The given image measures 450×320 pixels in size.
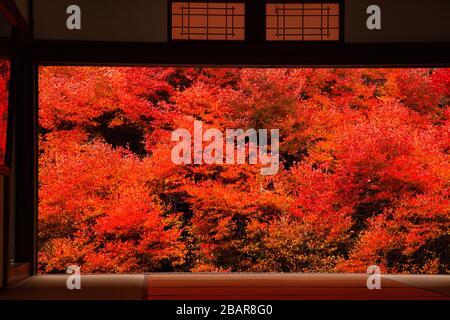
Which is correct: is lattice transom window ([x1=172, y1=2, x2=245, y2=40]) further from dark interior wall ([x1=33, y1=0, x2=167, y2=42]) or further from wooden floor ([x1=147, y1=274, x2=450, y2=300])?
wooden floor ([x1=147, y1=274, x2=450, y2=300])

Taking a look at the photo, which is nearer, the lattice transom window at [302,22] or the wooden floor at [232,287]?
the wooden floor at [232,287]

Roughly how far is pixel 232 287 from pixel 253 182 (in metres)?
7.29

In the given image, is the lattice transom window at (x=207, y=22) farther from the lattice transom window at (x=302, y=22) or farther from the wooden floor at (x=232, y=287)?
the wooden floor at (x=232, y=287)

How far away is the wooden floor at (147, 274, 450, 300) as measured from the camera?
462 centimetres

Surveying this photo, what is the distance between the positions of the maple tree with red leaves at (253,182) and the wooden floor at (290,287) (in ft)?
20.3

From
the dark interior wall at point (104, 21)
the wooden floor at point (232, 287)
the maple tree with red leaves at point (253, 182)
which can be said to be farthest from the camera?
the maple tree with red leaves at point (253, 182)

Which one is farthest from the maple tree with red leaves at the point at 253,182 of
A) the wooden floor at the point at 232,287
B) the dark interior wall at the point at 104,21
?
the dark interior wall at the point at 104,21

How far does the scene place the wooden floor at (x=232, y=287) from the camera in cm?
458

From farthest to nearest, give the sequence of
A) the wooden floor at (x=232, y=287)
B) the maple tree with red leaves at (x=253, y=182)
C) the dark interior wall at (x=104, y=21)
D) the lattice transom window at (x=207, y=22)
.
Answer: the maple tree with red leaves at (x=253, y=182), the lattice transom window at (x=207, y=22), the dark interior wall at (x=104, y=21), the wooden floor at (x=232, y=287)

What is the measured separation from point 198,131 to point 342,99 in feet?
9.72

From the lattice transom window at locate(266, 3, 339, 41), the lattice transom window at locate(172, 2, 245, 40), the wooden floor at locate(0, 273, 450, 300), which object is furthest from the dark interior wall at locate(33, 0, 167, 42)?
the wooden floor at locate(0, 273, 450, 300)

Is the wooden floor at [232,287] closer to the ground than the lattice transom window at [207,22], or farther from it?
closer to the ground

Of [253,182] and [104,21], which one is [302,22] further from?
[253,182]
